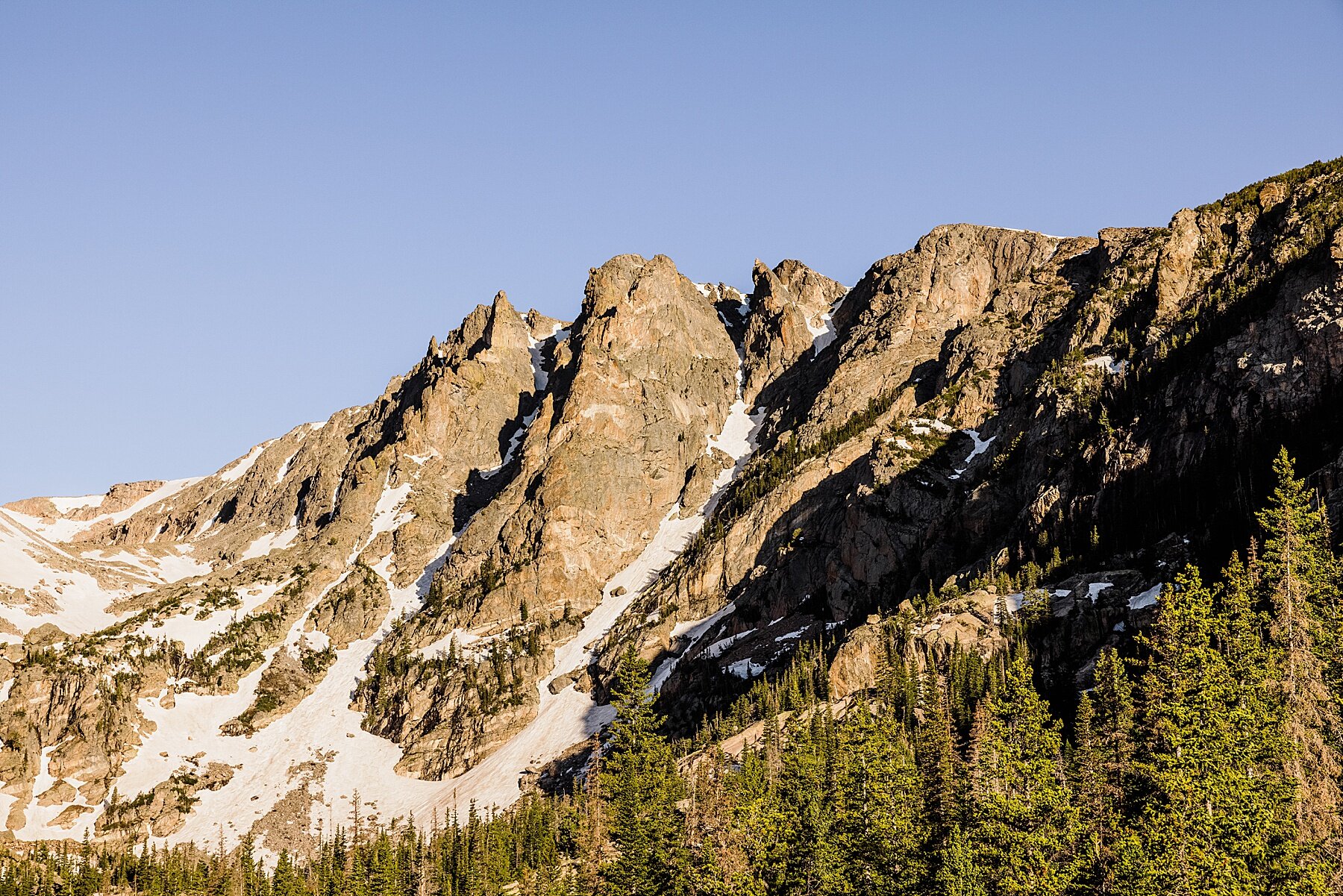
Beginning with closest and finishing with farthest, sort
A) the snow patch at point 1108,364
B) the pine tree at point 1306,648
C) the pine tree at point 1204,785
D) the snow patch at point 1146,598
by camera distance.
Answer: the pine tree at point 1204,785, the pine tree at point 1306,648, the snow patch at point 1146,598, the snow patch at point 1108,364

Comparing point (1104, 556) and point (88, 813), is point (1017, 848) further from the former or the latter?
point (88, 813)

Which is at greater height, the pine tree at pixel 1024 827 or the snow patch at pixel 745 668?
the snow patch at pixel 745 668

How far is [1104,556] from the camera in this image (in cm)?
12938

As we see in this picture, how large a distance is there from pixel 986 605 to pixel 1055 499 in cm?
2365

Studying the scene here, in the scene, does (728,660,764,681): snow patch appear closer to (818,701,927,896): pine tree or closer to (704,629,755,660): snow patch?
(704,629,755,660): snow patch

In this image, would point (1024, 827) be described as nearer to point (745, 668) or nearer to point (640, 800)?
point (640, 800)

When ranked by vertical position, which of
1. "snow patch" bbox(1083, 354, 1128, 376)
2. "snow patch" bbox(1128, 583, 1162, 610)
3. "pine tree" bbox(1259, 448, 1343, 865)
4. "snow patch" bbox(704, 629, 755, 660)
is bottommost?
"pine tree" bbox(1259, 448, 1343, 865)

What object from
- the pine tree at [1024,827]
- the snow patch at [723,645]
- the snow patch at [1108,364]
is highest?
the snow patch at [1108,364]

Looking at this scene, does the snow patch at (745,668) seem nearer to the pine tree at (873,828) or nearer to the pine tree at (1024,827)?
the pine tree at (873,828)

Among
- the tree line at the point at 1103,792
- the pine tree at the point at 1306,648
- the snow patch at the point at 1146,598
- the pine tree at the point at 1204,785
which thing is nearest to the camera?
the pine tree at the point at 1204,785

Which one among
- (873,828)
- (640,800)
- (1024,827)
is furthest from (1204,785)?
(640,800)

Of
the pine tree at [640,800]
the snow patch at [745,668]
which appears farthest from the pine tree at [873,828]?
the snow patch at [745,668]

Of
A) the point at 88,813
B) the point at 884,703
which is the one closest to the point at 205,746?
the point at 88,813

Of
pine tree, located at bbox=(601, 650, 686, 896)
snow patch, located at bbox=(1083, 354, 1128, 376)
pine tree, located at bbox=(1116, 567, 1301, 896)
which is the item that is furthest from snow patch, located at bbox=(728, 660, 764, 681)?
pine tree, located at bbox=(1116, 567, 1301, 896)
